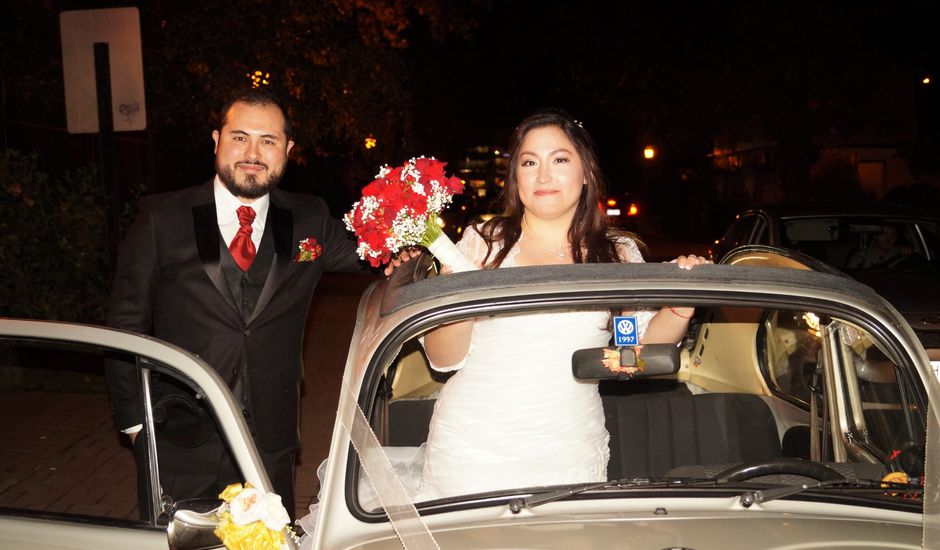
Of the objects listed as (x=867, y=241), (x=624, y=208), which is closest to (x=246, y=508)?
(x=867, y=241)

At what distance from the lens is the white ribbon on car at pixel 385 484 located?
2.18m

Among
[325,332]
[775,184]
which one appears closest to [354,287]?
[325,332]

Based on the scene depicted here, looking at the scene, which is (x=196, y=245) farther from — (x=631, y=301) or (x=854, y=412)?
(x=854, y=412)

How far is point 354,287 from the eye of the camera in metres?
17.2

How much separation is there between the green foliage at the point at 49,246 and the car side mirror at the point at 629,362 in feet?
22.5

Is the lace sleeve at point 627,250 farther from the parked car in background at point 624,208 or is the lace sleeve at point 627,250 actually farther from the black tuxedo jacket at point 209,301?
the parked car in background at point 624,208

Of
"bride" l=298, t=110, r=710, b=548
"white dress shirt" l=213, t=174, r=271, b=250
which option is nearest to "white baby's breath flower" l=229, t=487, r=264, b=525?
"bride" l=298, t=110, r=710, b=548

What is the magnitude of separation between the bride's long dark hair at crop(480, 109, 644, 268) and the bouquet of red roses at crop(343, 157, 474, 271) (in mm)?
508

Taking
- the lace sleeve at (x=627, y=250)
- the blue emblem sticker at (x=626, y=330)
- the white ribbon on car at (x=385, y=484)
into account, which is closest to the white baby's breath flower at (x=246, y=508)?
the white ribbon on car at (x=385, y=484)

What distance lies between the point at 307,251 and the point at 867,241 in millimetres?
6131

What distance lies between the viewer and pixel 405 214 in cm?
296

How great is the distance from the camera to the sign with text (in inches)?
250

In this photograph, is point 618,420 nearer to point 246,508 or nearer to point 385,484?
point 385,484

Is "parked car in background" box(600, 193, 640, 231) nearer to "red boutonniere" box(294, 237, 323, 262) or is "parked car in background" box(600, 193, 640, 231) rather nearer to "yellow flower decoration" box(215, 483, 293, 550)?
"red boutonniere" box(294, 237, 323, 262)
